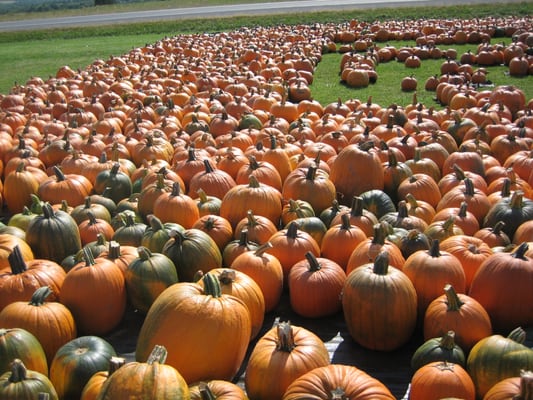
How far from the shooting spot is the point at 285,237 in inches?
182

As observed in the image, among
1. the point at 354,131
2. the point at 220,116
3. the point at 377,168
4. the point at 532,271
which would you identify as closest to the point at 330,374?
the point at 532,271

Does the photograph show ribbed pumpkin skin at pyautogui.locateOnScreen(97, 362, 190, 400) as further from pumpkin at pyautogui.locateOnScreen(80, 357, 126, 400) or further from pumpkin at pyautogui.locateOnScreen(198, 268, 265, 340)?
pumpkin at pyautogui.locateOnScreen(198, 268, 265, 340)

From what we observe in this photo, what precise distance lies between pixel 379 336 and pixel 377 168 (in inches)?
97.9

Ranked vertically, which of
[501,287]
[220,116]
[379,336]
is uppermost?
[220,116]

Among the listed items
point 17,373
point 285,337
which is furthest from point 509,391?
point 17,373

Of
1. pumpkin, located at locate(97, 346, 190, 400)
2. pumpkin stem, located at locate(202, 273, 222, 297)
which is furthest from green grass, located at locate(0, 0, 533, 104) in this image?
pumpkin, located at locate(97, 346, 190, 400)

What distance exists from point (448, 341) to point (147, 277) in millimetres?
2140

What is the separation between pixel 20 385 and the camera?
9.41ft

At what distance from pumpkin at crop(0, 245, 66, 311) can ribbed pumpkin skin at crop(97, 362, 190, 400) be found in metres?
1.70

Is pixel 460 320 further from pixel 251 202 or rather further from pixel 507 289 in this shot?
pixel 251 202

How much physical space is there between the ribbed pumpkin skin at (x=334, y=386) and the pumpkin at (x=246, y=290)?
3.17 ft

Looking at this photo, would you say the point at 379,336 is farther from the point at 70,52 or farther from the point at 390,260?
the point at 70,52

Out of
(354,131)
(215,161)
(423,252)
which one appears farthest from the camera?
(354,131)

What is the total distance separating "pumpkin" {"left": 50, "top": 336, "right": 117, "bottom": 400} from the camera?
127 inches
